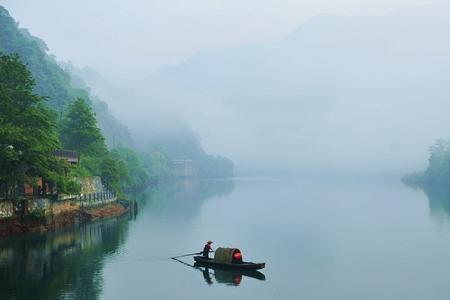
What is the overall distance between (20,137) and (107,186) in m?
40.3

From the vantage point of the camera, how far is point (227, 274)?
156 feet

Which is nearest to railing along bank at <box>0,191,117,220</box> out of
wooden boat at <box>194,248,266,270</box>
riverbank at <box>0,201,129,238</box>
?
riverbank at <box>0,201,129,238</box>

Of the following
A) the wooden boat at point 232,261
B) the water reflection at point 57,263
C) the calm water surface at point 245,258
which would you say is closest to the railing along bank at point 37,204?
the water reflection at point 57,263

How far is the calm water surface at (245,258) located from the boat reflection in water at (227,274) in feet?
0.63

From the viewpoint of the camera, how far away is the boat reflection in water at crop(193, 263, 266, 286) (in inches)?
1785

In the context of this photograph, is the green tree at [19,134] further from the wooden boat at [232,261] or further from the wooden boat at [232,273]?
the wooden boat at [232,273]

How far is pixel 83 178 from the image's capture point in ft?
293

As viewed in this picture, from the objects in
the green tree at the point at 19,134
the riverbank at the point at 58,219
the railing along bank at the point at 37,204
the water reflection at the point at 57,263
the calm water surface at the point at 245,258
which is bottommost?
the calm water surface at the point at 245,258

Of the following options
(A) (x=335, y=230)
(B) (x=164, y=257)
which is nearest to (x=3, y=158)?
(B) (x=164, y=257)

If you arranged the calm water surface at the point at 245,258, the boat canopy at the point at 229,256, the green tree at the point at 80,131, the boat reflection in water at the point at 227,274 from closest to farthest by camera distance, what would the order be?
the calm water surface at the point at 245,258
the boat reflection in water at the point at 227,274
the boat canopy at the point at 229,256
the green tree at the point at 80,131

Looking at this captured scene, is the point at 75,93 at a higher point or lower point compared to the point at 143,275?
higher

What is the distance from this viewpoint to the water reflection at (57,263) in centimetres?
3947

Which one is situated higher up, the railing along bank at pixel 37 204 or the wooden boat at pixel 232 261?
the railing along bank at pixel 37 204

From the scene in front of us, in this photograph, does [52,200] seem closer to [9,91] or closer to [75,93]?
[9,91]
